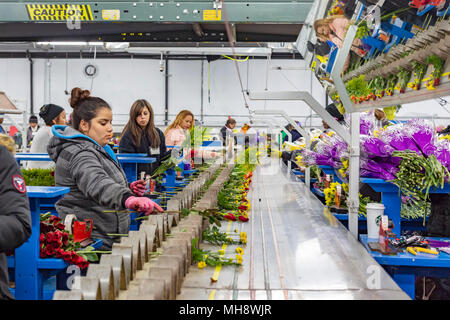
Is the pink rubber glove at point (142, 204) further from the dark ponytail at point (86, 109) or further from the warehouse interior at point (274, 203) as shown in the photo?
the dark ponytail at point (86, 109)

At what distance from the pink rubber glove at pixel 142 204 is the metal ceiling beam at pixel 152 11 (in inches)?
61.0

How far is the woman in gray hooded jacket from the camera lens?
2213 mm

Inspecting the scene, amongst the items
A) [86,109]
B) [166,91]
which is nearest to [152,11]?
[86,109]

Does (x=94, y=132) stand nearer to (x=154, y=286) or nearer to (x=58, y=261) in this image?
(x=58, y=261)

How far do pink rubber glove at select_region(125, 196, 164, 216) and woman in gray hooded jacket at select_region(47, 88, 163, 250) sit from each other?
0.28 meters

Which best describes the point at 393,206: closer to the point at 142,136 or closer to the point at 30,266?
the point at 30,266

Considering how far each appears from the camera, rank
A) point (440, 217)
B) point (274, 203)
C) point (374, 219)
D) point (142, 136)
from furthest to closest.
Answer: point (142, 136), point (274, 203), point (440, 217), point (374, 219)

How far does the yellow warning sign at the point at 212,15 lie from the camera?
117 inches

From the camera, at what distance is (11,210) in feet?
4.66

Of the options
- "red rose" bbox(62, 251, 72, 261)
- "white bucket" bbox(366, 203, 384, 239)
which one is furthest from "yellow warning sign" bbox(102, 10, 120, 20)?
"white bucket" bbox(366, 203, 384, 239)

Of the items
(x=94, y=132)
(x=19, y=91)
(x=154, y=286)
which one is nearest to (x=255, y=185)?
(x=94, y=132)

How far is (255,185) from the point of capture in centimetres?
469

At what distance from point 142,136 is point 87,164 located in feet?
8.18

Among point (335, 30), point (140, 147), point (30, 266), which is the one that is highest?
point (335, 30)
